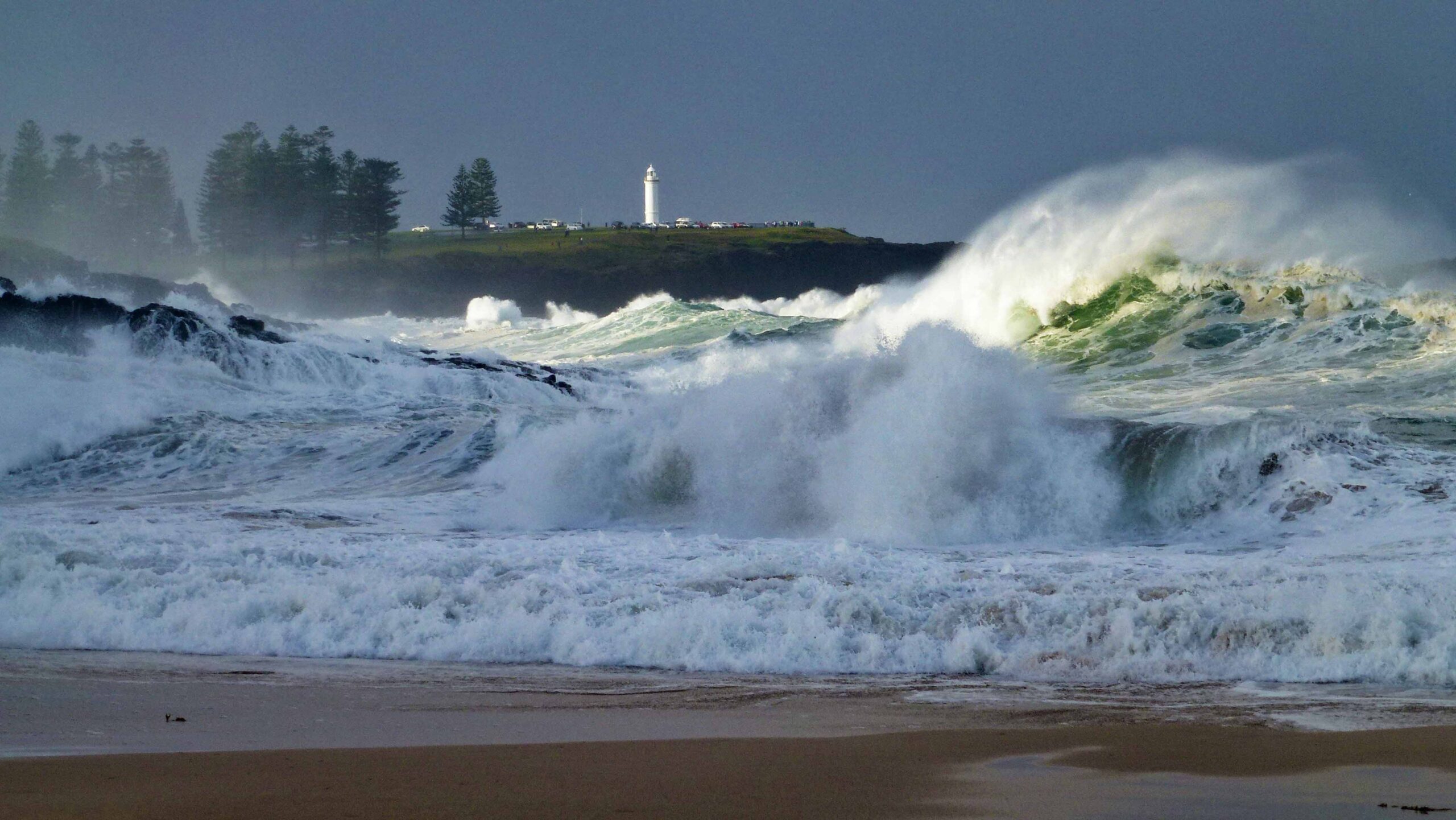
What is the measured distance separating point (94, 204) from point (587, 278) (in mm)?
29500

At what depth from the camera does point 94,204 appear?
78562 millimetres

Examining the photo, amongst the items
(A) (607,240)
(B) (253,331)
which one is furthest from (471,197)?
(B) (253,331)

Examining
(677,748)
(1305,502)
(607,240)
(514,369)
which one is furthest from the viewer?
(607,240)

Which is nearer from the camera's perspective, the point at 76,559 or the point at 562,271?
the point at 76,559

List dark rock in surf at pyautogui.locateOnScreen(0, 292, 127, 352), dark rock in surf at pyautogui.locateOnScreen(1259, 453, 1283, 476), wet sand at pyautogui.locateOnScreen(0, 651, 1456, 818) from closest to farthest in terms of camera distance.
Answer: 1. wet sand at pyautogui.locateOnScreen(0, 651, 1456, 818)
2. dark rock in surf at pyautogui.locateOnScreen(1259, 453, 1283, 476)
3. dark rock in surf at pyautogui.locateOnScreen(0, 292, 127, 352)

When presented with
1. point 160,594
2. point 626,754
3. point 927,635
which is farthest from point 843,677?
point 160,594

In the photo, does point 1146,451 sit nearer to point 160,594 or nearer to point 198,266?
point 160,594

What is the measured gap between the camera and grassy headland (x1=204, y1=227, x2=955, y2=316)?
7550 cm

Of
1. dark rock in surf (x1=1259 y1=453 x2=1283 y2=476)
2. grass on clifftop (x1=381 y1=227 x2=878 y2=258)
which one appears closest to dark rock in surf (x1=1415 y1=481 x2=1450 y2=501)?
dark rock in surf (x1=1259 y1=453 x2=1283 y2=476)

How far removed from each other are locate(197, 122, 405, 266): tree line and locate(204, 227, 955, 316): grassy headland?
1.32 m

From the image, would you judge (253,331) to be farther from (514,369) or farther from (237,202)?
(237,202)

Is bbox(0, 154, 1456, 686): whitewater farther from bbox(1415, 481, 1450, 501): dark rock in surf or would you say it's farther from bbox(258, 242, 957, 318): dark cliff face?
bbox(258, 242, 957, 318): dark cliff face

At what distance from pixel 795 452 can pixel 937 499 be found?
1903 mm

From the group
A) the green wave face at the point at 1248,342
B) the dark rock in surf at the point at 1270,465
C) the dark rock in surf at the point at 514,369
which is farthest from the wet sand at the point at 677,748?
the dark rock in surf at the point at 514,369
